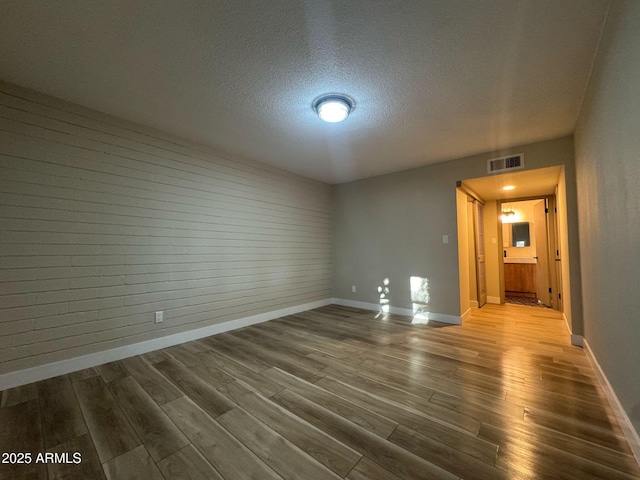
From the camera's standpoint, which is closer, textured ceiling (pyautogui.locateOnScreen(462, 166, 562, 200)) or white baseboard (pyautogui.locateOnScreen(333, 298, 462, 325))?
textured ceiling (pyautogui.locateOnScreen(462, 166, 562, 200))

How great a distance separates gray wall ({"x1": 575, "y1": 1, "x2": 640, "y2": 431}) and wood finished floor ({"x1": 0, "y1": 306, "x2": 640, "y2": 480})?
0.40 metres

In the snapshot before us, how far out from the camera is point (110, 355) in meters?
2.59

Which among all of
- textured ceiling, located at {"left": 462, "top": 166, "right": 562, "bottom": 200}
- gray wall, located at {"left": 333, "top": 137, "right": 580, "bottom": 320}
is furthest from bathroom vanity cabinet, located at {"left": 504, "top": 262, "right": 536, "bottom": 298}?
gray wall, located at {"left": 333, "top": 137, "right": 580, "bottom": 320}

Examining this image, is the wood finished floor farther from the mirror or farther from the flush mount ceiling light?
the mirror

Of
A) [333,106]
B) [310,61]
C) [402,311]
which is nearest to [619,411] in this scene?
[402,311]

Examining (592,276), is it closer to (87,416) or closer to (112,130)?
Answer: (87,416)

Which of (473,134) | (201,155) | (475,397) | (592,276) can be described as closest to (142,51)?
Answer: (201,155)

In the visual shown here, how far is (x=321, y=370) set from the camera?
2.41m

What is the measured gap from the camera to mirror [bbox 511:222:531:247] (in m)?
7.03

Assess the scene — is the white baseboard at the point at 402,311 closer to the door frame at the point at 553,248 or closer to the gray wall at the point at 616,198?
the gray wall at the point at 616,198

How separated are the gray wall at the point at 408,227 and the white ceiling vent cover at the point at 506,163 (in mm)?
68

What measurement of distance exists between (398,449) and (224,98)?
9.97 feet

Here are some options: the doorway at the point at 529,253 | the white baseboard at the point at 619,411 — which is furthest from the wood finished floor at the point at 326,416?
the doorway at the point at 529,253

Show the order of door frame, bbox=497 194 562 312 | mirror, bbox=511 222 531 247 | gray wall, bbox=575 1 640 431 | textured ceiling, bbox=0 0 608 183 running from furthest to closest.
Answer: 1. mirror, bbox=511 222 531 247
2. door frame, bbox=497 194 562 312
3. textured ceiling, bbox=0 0 608 183
4. gray wall, bbox=575 1 640 431
